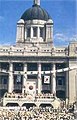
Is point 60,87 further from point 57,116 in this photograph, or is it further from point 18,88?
point 57,116

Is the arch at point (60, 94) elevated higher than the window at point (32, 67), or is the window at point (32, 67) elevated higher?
the window at point (32, 67)

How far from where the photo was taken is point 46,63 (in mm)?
54469

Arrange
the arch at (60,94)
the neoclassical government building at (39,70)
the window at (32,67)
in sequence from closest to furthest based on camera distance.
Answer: the neoclassical government building at (39,70), the arch at (60,94), the window at (32,67)

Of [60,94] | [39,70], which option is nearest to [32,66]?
[39,70]

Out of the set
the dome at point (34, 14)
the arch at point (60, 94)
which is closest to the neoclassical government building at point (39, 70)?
the arch at point (60, 94)

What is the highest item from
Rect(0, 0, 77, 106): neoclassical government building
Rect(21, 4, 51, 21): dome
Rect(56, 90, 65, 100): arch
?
Rect(21, 4, 51, 21): dome

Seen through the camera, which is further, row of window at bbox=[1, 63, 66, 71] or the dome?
the dome

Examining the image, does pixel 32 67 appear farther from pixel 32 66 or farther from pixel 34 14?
→ pixel 34 14

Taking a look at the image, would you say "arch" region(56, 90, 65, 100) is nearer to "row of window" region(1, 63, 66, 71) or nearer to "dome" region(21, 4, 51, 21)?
"row of window" region(1, 63, 66, 71)

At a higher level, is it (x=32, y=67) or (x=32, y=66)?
(x=32, y=66)

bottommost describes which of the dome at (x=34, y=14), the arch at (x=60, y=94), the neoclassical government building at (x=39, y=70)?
the arch at (x=60, y=94)

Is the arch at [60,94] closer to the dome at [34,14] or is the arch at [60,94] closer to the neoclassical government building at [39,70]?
the neoclassical government building at [39,70]

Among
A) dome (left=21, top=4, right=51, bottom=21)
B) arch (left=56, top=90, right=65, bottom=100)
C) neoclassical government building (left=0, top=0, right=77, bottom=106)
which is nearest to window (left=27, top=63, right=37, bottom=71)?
neoclassical government building (left=0, top=0, right=77, bottom=106)

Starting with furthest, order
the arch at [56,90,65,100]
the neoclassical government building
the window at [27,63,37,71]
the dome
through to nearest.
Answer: the dome < the window at [27,63,37,71] < the arch at [56,90,65,100] < the neoclassical government building
